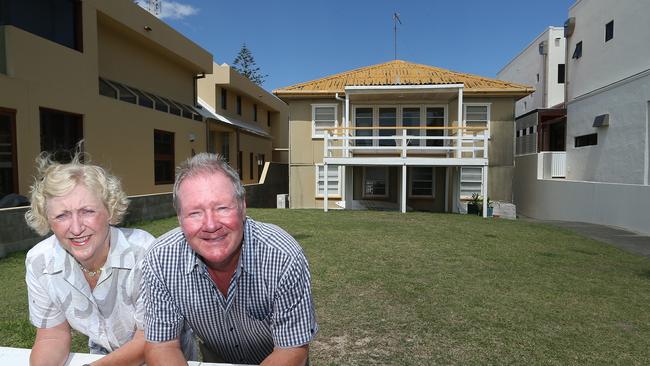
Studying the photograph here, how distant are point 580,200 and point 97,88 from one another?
47.6 feet

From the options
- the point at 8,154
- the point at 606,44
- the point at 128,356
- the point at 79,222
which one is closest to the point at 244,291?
the point at 128,356

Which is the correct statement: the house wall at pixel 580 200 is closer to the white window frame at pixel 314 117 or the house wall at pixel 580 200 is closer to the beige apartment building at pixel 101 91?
the white window frame at pixel 314 117

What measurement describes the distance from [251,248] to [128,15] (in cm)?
1268

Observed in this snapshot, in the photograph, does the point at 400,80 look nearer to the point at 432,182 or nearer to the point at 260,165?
the point at 432,182

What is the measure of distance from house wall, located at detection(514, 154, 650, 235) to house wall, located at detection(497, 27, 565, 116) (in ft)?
20.9

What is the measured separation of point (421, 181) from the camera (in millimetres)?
16672

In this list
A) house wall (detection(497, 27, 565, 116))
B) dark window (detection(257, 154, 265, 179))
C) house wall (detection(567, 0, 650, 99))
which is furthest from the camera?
dark window (detection(257, 154, 265, 179))

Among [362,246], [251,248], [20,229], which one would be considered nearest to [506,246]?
[362,246]

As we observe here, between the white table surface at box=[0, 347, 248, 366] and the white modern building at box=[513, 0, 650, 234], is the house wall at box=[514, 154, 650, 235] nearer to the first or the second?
the white modern building at box=[513, 0, 650, 234]

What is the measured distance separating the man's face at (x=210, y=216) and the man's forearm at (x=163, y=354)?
442 mm

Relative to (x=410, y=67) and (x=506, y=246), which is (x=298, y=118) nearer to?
(x=410, y=67)

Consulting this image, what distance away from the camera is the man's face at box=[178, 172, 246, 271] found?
1.60 metres

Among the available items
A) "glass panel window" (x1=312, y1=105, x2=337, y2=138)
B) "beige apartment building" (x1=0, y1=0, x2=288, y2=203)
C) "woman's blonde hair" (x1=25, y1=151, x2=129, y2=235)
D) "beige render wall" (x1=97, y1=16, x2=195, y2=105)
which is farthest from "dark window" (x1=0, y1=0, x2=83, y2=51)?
"glass panel window" (x1=312, y1=105, x2=337, y2=138)

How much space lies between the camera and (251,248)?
1698mm
